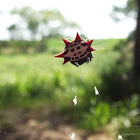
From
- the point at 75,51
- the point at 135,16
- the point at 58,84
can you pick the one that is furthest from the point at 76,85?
the point at 75,51

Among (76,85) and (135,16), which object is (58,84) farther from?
(135,16)

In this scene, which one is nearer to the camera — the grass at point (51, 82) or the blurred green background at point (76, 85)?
the blurred green background at point (76, 85)

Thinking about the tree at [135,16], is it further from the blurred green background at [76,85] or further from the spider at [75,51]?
the spider at [75,51]

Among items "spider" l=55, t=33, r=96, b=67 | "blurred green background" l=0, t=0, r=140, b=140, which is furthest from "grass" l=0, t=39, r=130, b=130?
"spider" l=55, t=33, r=96, b=67

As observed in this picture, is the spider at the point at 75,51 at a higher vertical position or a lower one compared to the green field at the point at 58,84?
lower

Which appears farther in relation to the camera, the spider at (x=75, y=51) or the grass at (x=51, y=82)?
the grass at (x=51, y=82)

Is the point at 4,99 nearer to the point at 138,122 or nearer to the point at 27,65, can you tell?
the point at 27,65

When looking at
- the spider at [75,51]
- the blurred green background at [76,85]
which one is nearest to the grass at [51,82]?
the blurred green background at [76,85]

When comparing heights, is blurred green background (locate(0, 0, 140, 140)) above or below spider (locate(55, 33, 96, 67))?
above

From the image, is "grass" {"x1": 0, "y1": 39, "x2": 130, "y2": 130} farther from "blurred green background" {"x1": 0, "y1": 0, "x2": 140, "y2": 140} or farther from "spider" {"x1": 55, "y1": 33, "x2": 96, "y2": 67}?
"spider" {"x1": 55, "y1": 33, "x2": 96, "y2": 67}
